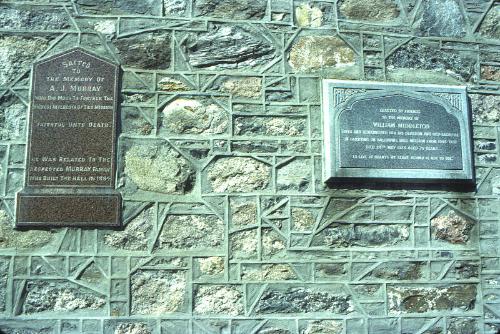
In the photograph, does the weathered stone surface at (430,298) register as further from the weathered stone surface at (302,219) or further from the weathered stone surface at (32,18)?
the weathered stone surface at (32,18)

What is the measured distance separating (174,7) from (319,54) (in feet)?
3.67

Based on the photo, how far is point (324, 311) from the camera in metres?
3.77

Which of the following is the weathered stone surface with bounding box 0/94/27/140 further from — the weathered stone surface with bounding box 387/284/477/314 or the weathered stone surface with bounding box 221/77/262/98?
the weathered stone surface with bounding box 387/284/477/314

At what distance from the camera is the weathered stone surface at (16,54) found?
3912mm

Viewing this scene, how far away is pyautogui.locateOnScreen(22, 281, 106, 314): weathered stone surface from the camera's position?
362 centimetres

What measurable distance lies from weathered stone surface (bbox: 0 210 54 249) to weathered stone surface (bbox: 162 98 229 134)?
1.09 m

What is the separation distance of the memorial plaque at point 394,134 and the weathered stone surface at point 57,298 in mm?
1766

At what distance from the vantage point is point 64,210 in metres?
3.71

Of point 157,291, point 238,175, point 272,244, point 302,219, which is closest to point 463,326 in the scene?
point 302,219

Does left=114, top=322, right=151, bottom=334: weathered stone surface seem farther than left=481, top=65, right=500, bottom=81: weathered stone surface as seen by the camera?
No

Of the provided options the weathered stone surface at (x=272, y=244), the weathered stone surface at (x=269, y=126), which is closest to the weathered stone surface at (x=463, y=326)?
the weathered stone surface at (x=272, y=244)

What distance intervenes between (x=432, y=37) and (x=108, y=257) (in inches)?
113

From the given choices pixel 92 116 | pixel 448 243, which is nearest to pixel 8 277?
pixel 92 116

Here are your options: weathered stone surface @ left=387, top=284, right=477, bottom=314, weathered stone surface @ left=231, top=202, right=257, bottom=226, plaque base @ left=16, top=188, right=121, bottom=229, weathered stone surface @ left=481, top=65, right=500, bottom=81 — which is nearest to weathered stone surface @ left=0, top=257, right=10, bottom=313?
plaque base @ left=16, top=188, right=121, bottom=229
